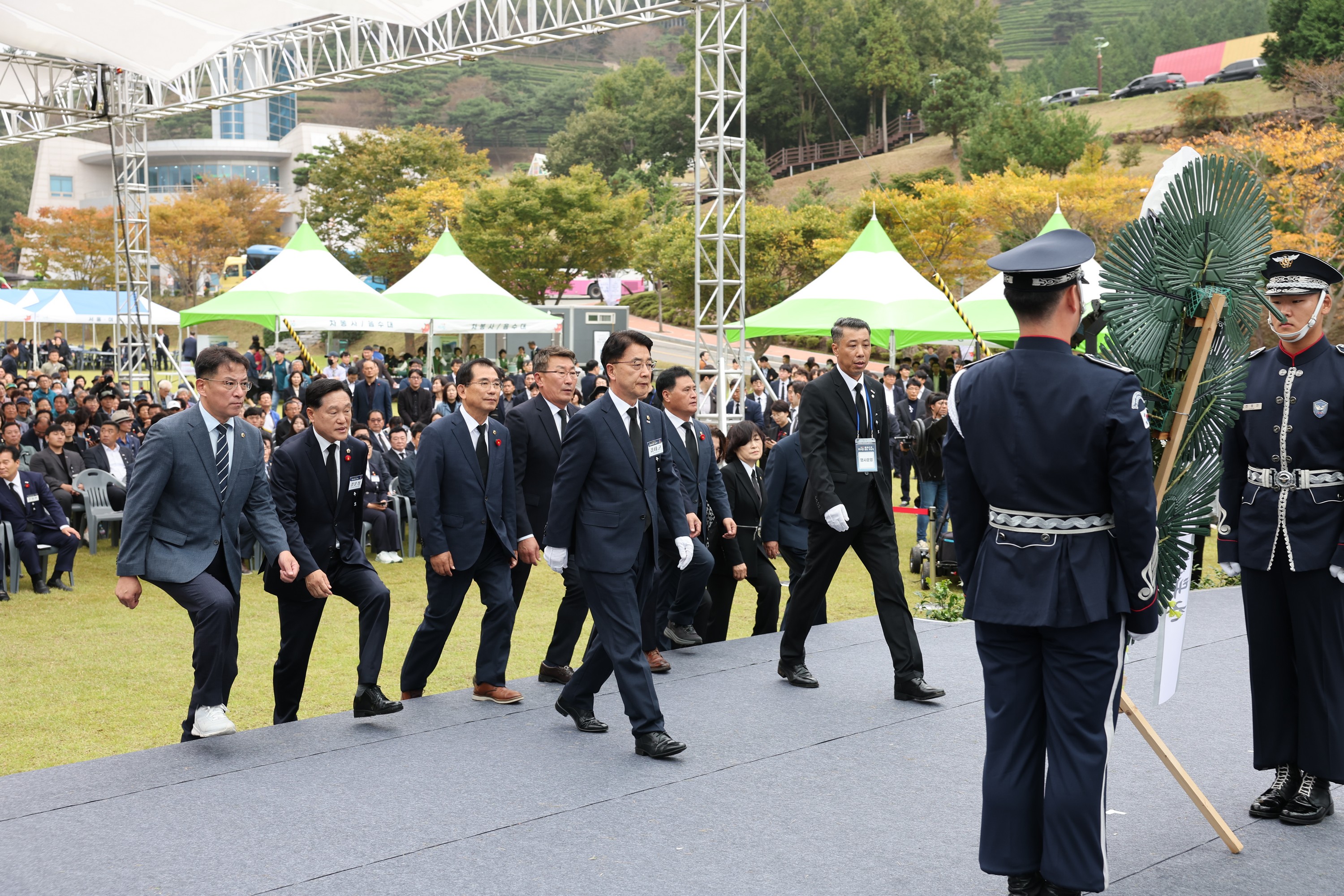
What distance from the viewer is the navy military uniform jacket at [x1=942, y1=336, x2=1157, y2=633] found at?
2.87 m

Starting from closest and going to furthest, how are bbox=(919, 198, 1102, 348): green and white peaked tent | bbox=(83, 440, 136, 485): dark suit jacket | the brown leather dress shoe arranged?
the brown leather dress shoe → bbox=(83, 440, 136, 485): dark suit jacket → bbox=(919, 198, 1102, 348): green and white peaked tent

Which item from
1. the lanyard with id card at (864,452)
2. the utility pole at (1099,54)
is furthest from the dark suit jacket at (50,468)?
the utility pole at (1099,54)

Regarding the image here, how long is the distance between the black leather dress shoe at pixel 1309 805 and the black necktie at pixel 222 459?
13.3ft

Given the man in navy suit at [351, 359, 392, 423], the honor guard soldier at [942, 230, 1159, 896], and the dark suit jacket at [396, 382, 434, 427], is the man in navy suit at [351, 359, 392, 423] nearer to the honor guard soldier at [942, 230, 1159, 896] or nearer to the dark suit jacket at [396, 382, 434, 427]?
the dark suit jacket at [396, 382, 434, 427]

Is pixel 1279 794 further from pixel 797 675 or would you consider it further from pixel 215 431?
pixel 215 431

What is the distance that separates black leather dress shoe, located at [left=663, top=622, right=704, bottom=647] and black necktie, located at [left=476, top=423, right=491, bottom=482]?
1724mm

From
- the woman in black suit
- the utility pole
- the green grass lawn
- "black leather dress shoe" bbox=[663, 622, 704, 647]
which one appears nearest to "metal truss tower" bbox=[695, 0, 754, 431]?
the green grass lawn

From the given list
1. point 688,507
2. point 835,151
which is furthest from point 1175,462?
point 835,151

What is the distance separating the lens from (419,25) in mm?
11047

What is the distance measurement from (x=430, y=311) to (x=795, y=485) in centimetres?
1270

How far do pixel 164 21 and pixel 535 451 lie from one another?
23.8ft

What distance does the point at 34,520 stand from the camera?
30.0 feet

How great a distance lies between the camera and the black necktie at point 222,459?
466cm

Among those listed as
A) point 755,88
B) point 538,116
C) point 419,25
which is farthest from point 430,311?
point 538,116
